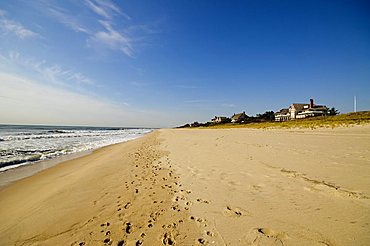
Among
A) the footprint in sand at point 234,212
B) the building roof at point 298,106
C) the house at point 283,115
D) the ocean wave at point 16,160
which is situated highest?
the building roof at point 298,106

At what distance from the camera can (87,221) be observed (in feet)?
12.0

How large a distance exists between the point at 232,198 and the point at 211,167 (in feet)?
9.19

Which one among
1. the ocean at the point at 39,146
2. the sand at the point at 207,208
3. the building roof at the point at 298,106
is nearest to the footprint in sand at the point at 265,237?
the sand at the point at 207,208

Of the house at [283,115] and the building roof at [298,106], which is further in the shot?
the house at [283,115]

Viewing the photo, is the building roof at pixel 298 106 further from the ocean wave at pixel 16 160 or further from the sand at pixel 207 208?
the ocean wave at pixel 16 160

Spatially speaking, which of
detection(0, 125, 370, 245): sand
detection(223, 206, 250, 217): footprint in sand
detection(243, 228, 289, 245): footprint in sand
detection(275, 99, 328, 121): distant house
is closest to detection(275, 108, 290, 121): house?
detection(275, 99, 328, 121): distant house

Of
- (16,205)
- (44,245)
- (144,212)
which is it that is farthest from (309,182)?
(16,205)

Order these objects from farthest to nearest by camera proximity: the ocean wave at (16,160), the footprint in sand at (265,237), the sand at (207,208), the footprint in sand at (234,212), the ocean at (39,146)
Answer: the ocean at (39,146), the ocean wave at (16,160), the footprint in sand at (234,212), the sand at (207,208), the footprint in sand at (265,237)

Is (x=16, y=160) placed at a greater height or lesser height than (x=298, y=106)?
lesser

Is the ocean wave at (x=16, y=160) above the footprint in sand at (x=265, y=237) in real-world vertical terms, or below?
below

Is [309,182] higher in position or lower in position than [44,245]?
higher

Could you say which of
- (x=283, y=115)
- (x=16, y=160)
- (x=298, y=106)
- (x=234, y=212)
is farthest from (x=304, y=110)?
(x=16, y=160)

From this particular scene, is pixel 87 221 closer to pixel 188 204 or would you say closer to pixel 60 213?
pixel 60 213

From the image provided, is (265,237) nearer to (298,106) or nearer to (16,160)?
(16,160)
